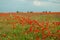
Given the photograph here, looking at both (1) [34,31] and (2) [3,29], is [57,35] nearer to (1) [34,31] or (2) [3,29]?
(1) [34,31]

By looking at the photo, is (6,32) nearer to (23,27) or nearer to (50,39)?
(23,27)

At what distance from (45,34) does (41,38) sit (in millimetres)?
708

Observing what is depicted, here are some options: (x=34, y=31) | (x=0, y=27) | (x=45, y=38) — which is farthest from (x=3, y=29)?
(x=45, y=38)

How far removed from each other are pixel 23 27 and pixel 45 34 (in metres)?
2.66

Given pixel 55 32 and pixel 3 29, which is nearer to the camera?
pixel 55 32

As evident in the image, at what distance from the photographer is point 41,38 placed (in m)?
18.0

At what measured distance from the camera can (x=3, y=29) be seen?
20.5m

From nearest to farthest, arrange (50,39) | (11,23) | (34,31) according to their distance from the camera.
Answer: (50,39) → (34,31) → (11,23)

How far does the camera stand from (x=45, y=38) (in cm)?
1778

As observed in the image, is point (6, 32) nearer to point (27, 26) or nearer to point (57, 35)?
point (27, 26)

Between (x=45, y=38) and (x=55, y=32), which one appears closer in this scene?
(x=45, y=38)

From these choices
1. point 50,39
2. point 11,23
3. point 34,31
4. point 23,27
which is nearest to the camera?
point 50,39

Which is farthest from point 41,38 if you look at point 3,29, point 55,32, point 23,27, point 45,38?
point 3,29

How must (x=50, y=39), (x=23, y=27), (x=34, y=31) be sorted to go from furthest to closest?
1. (x=23, y=27)
2. (x=34, y=31)
3. (x=50, y=39)
